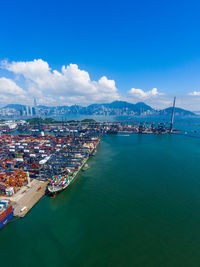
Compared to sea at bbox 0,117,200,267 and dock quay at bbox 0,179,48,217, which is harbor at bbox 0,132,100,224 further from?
sea at bbox 0,117,200,267

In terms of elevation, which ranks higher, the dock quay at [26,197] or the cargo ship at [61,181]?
the cargo ship at [61,181]

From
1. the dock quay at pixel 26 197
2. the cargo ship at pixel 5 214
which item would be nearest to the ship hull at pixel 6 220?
the cargo ship at pixel 5 214

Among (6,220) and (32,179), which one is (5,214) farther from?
(32,179)

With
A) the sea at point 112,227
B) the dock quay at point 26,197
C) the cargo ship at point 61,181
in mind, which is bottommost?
the sea at point 112,227

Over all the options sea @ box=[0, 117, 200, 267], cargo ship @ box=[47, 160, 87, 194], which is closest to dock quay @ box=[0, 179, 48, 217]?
sea @ box=[0, 117, 200, 267]

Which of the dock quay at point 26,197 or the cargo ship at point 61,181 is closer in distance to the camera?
the dock quay at point 26,197

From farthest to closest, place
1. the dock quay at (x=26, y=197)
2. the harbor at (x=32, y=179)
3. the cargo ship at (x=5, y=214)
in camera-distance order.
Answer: the harbor at (x=32, y=179)
the dock quay at (x=26, y=197)
the cargo ship at (x=5, y=214)

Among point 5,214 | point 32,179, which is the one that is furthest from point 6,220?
point 32,179

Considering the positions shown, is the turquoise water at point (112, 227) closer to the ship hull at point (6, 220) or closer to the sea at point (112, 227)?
the sea at point (112, 227)

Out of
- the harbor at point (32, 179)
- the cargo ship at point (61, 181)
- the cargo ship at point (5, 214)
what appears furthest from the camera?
the cargo ship at point (61, 181)

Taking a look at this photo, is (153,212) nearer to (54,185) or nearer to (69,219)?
(69,219)
